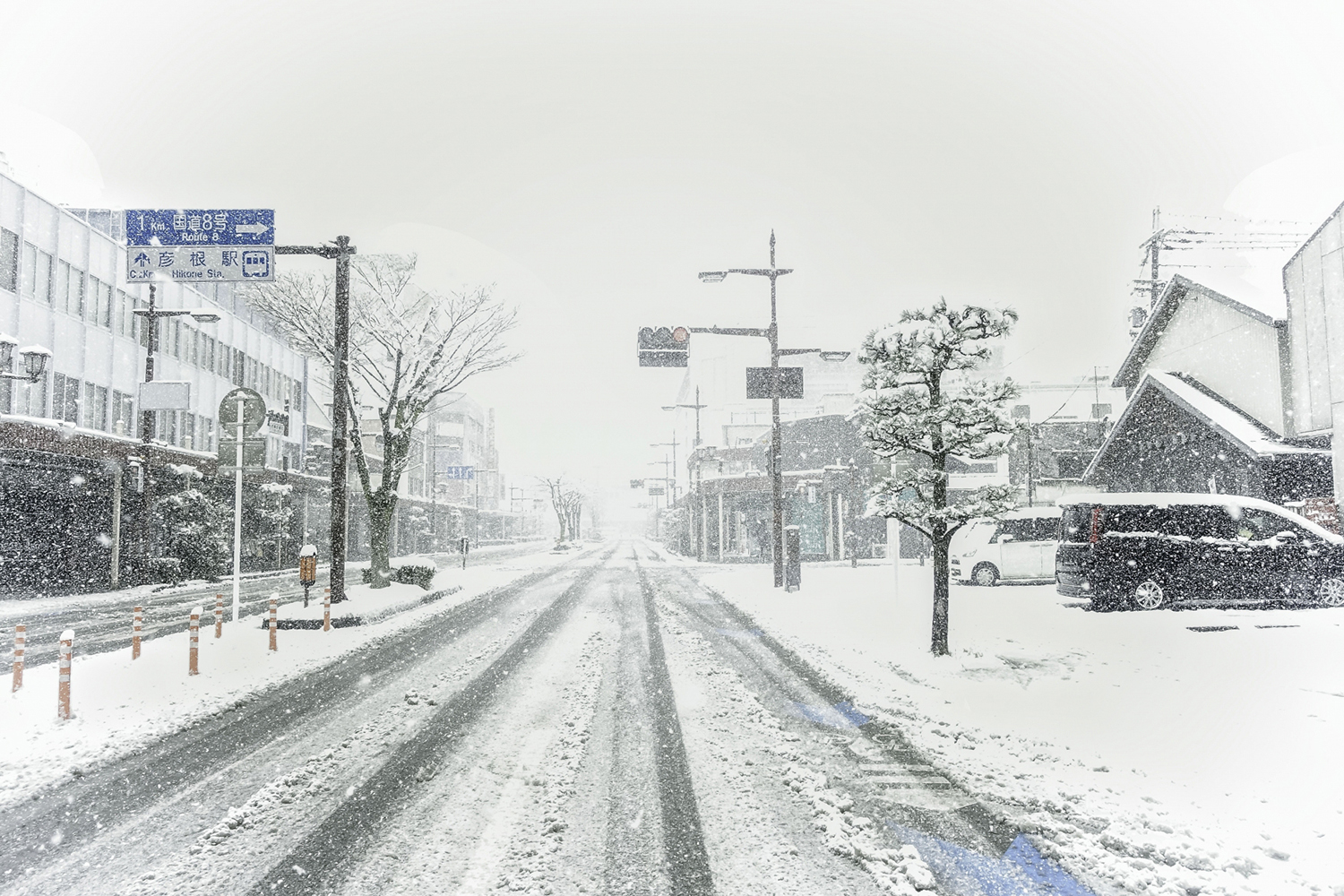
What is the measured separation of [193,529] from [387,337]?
35.1ft

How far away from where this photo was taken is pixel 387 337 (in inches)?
772

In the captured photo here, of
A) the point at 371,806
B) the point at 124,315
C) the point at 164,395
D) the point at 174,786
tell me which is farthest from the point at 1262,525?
the point at 124,315

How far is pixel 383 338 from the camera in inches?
772

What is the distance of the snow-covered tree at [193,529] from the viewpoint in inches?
944

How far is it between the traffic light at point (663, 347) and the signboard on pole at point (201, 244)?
24.7 feet

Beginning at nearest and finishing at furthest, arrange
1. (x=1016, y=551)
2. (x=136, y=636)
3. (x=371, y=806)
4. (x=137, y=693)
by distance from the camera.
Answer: (x=371, y=806)
(x=137, y=693)
(x=136, y=636)
(x=1016, y=551)

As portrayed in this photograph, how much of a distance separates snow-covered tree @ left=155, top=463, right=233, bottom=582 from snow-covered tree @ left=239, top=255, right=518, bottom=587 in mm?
7644

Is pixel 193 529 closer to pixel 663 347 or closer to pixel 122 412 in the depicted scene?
pixel 122 412

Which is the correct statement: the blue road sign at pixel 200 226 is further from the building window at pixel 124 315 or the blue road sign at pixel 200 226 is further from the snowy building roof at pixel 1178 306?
the snowy building roof at pixel 1178 306

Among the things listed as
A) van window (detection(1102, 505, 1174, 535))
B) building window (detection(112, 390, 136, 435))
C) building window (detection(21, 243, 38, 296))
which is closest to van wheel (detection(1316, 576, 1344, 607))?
van window (detection(1102, 505, 1174, 535))

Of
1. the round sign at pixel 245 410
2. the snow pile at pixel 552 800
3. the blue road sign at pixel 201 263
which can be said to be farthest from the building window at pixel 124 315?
the snow pile at pixel 552 800

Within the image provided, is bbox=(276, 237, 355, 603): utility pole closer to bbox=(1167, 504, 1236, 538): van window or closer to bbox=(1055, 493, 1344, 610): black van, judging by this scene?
bbox=(1055, 493, 1344, 610): black van

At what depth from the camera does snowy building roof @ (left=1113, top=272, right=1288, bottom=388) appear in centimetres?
1688

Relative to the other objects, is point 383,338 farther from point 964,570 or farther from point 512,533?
point 512,533
